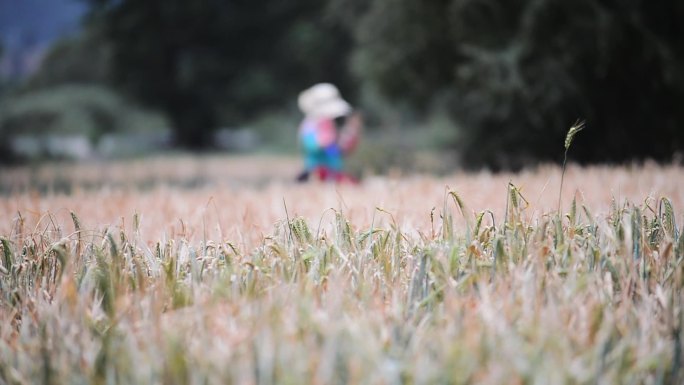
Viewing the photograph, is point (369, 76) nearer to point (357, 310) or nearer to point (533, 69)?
point (533, 69)

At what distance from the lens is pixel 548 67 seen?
7.54 m

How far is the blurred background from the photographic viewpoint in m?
7.56

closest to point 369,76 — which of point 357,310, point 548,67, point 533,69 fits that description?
point 533,69

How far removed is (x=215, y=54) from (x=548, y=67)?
15927mm

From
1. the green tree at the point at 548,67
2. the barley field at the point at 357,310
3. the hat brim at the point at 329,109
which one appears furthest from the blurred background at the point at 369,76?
the barley field at the point at 357,310

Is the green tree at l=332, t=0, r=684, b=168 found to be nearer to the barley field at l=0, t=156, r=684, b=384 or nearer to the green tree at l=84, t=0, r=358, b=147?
the barley field at l=0, t=156, r=684, b=384

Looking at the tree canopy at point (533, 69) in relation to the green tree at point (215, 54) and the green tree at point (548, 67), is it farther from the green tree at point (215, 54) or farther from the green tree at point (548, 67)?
the green tree at point (215, 54)

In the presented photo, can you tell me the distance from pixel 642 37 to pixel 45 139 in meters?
18.2

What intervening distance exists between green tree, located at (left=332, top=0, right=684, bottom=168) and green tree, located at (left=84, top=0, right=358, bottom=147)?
1032cm

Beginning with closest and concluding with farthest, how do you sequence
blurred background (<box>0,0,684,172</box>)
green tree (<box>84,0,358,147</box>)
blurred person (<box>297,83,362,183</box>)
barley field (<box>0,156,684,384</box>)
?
barley field (<box>0,156,684,384</box>) < blurred person (<box>297,83,362,183</box>) < blurred background (<box>0,0,684,172</box>) < green tree (<box>84,0,358,147</box>)

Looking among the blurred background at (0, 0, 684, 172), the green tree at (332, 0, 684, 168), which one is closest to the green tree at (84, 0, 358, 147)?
the blurred background at (0, 0, 684, 172)

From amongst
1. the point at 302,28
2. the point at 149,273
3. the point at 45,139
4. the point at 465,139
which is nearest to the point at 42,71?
the point at 45,139

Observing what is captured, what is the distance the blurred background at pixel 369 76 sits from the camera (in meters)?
7.56

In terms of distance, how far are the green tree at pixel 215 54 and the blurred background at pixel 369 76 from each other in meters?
0.05
